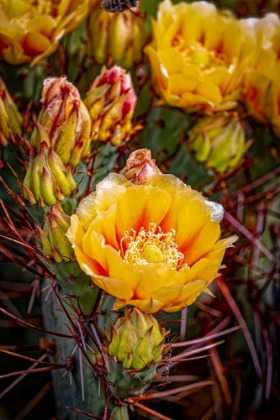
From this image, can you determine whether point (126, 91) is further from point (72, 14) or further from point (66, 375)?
point (66, 375)

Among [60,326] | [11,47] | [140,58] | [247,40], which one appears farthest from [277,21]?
[60,326]

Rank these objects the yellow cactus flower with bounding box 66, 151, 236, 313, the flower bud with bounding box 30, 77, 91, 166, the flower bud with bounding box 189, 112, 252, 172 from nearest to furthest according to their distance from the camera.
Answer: the yellow cactus flower with bounding box 66, 151, 236, 313, the flower bud with bounding box 30, 77, 91, 166, the flower bud with bounding box 189, 112, 252, 172

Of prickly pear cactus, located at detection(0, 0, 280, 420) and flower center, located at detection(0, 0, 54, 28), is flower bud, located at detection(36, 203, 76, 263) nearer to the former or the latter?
prickly pear cactus, located at detection(0, 0, 280, 420)

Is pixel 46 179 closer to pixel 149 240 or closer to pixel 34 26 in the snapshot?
pixel 149 240

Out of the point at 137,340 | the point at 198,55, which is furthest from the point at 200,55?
the point at 137,340

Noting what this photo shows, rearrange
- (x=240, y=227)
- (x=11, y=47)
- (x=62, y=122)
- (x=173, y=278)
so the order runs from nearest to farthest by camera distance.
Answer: (x=173, y=278)
(x=62, y=122)
(x=11, y=47)
(x=240, y=227)

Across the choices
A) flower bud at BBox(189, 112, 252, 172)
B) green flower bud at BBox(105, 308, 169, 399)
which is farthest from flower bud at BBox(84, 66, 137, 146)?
green flower bud at BBox(105, 308, 169, 399)

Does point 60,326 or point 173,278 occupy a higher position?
point 173,278
